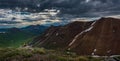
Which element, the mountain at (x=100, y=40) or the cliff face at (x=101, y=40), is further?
the cliff face at (x=101, y=40)

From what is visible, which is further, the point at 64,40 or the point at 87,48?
the point at 64,40

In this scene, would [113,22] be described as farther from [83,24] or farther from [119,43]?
[83,24]

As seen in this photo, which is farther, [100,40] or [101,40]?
[100,40]

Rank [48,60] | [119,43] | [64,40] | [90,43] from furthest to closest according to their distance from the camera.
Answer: [64,40] → [90,43] → [119,43] → [48,60]

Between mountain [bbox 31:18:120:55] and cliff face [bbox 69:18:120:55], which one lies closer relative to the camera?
mountain [bbox 31:18:120:55]

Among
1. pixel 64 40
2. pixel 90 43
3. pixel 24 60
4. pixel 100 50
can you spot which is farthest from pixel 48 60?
pixel 64 40

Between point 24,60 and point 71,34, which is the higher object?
point 24,60

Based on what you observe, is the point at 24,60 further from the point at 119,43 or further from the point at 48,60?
the point at 119,43

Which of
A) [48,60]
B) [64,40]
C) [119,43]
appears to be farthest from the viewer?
[64,40]
